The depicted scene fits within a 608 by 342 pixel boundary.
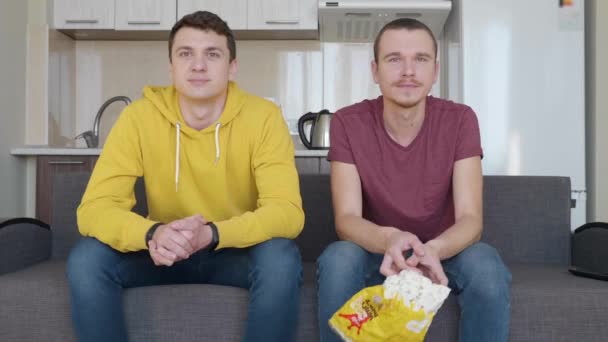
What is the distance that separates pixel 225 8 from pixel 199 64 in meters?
2.11

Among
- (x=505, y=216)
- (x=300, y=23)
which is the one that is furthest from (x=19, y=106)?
(x=505, y=216)

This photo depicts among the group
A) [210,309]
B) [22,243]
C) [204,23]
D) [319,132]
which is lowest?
[210,309]

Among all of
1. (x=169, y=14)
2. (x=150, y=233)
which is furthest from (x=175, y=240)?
(x=169, y=14)

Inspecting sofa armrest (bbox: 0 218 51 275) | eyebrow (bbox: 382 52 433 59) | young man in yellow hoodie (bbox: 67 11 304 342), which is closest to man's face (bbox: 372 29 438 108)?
eyebrow (bbox: 382 52 433 59)

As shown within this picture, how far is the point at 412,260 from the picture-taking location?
1.33 meters

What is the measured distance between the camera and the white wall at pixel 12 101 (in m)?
3.29

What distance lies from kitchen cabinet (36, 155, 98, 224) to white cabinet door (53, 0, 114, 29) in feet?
2.66

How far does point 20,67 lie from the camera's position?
350 centimetres

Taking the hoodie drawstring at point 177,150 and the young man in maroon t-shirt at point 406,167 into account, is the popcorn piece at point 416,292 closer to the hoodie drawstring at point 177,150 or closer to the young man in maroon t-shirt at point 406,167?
the young man in maroon t-shirt at point 406,167

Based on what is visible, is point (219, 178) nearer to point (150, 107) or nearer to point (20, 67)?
point (150, 107)

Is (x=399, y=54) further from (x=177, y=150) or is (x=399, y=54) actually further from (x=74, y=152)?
(x=74, y=152)

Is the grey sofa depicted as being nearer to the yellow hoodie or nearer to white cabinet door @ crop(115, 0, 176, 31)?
the yellow hoodie

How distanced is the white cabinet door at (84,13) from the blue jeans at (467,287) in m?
2.66

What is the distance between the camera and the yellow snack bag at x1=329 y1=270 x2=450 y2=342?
1152 millimetres
